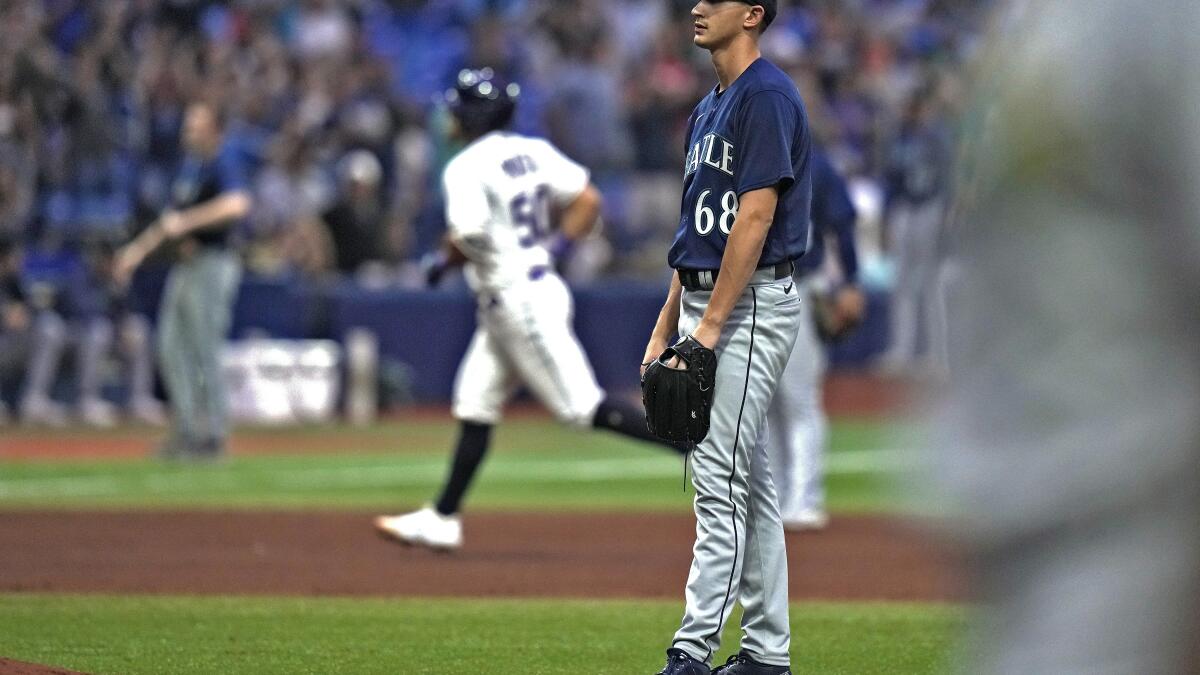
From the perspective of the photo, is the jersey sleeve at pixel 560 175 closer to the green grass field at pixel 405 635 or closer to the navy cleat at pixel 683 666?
the green grass field at pixel 405 635

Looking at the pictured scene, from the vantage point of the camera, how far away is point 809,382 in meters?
10.3

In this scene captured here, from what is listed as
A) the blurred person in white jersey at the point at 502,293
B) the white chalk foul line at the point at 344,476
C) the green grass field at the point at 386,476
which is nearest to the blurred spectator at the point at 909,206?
the green grass field at the point at 386,476

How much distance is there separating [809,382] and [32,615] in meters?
4.69

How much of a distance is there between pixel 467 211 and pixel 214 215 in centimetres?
550

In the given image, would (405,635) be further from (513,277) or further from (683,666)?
(513,277)

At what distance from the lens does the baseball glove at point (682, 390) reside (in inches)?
206

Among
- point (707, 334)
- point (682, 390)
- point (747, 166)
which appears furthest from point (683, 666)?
point (747, 166)

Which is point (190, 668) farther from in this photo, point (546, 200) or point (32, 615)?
point (546, 200)

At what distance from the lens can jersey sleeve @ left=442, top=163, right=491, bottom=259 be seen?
8883 millimetres

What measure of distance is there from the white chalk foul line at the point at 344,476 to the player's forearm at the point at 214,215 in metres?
1.87

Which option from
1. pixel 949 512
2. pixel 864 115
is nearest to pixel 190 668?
pixel 949 512

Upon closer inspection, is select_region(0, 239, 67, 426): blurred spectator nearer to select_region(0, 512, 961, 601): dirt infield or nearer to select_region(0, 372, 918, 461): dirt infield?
select_region(0, 372, 918, 461): dirt infield

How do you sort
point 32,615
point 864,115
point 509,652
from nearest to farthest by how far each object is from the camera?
point 509,652 < point 32,615 < point 864,115

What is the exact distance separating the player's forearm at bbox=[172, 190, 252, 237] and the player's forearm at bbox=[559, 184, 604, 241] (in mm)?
5214
